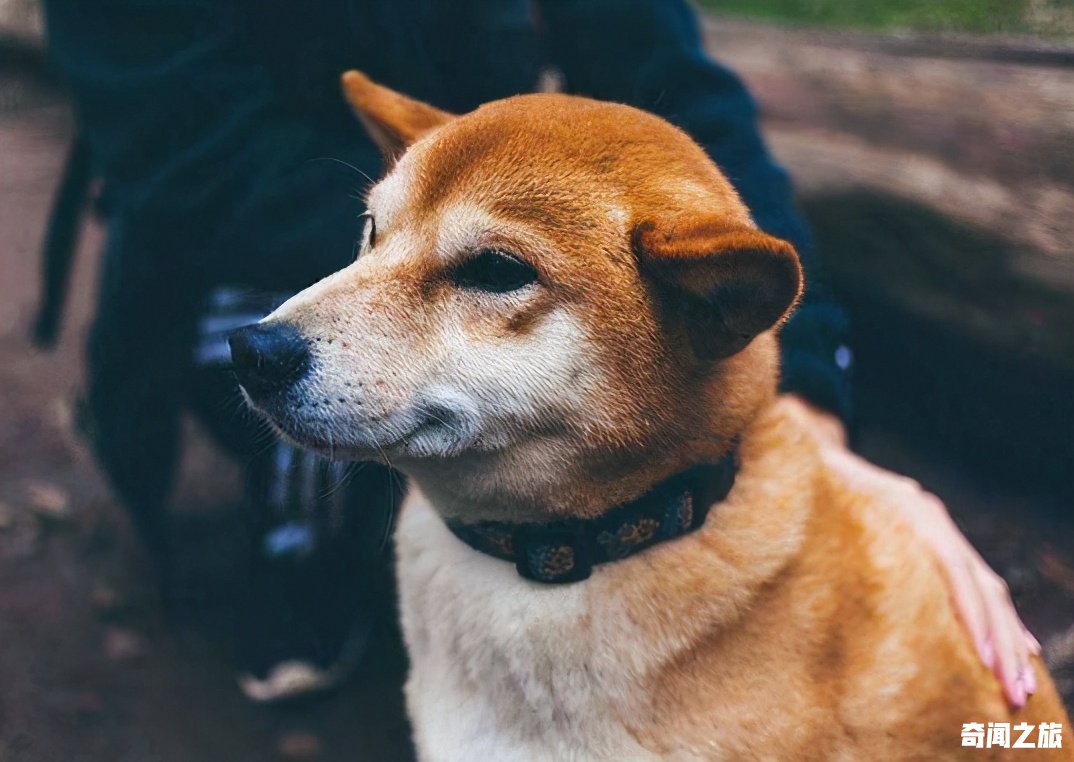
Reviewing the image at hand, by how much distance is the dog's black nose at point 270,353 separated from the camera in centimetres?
84

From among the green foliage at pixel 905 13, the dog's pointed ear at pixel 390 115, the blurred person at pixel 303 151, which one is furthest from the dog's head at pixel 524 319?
the green foliage at pixel 905 13

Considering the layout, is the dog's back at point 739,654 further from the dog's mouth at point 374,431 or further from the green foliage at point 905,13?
the green foliage at point 905,13

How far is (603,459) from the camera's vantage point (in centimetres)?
94

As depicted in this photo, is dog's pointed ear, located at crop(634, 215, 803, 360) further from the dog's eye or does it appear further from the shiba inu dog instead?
the dog's eye

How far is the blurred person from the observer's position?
3.78 ft

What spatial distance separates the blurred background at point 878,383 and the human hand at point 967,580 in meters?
0.11

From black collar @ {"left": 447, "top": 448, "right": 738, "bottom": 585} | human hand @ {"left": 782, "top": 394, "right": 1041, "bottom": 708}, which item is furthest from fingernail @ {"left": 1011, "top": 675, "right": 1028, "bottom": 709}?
black collar @ {"left": 447, "top": 448, "right": 738, "bottom": 585}

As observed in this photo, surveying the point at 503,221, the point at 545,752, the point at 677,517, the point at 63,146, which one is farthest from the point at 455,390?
the point at 63,146

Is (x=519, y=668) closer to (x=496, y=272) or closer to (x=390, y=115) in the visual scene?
(x=496, y=272)

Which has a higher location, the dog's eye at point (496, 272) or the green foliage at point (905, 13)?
the green foliage at point (905, 13)

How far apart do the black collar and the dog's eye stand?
10.5 inches

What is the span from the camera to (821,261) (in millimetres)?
1568

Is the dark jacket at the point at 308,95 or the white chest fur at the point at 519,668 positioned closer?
the white chest fur at the point at 519,668

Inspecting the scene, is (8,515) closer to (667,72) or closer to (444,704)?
(444,704)
